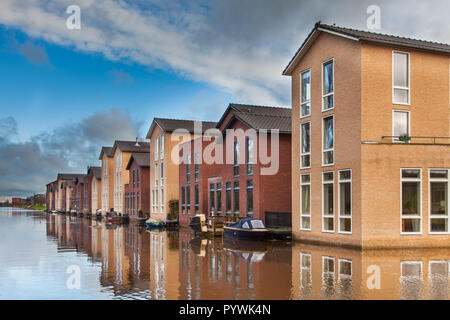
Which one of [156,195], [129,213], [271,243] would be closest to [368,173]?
[271,243]

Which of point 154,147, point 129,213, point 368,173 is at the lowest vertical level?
point 129,213

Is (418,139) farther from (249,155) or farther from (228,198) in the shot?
(228,198)

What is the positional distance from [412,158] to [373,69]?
179 inches

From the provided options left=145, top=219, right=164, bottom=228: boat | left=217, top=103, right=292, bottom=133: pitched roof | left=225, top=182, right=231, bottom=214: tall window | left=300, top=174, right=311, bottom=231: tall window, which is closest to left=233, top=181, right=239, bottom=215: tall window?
left=225, top=182, right=231, bottom=214: tall window

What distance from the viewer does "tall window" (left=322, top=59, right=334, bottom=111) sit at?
24.7m

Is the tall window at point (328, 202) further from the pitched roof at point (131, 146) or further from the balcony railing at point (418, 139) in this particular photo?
the pitched roof at point (131, 146)

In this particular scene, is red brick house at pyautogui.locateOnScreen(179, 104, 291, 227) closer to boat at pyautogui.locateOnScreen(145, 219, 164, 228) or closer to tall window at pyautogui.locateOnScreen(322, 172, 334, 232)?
tall window at pyautogui.locateOnScreen(322, 172, 334, 232)

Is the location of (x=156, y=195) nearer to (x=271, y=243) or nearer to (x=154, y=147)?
(x=154, y=147)

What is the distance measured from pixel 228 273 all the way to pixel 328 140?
11.5 m

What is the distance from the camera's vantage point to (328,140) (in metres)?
24.8

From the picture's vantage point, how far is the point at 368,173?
21.7 metres

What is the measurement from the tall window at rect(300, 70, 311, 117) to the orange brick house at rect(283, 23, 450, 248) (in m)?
0.42

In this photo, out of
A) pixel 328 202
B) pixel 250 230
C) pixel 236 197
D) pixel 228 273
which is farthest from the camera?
pixel 236 197

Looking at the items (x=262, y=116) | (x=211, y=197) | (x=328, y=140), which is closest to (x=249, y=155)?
(x=262, y=116)
